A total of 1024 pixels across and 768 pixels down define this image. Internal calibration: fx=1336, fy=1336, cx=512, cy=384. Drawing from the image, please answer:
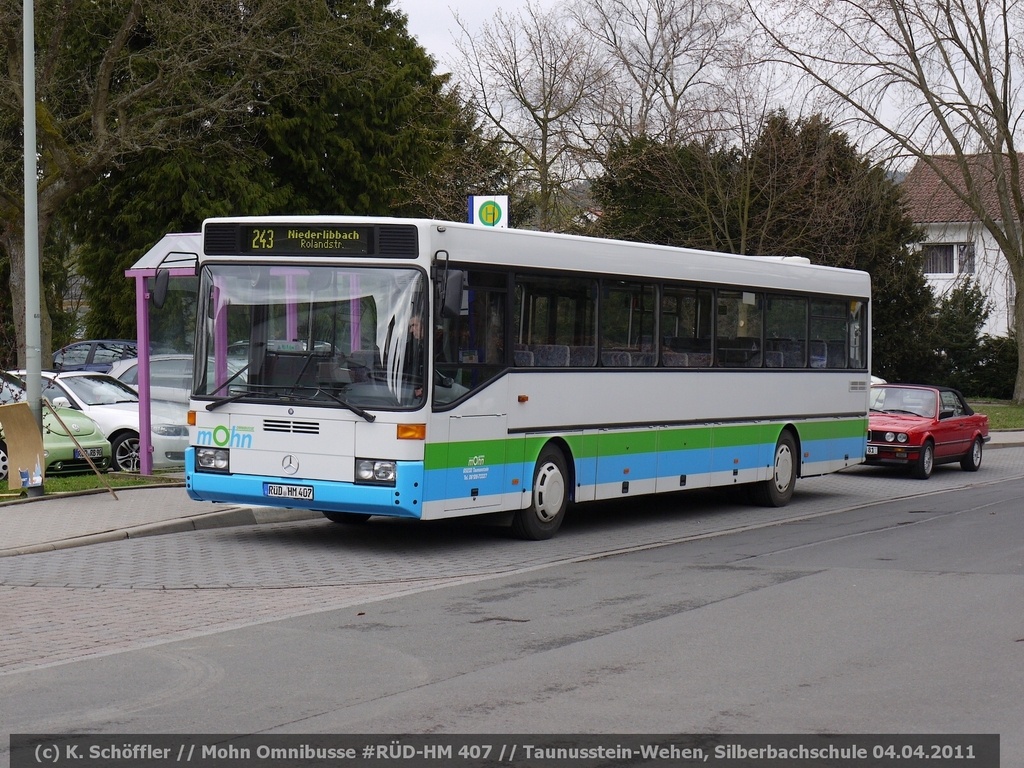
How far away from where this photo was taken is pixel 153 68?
37094 mm

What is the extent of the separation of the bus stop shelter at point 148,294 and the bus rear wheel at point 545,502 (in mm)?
5143

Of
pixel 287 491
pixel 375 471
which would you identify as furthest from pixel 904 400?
pixel 287 491

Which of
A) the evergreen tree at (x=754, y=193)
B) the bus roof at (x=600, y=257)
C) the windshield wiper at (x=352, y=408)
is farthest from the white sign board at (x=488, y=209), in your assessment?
the evergreen tree at (x=754, y=193)

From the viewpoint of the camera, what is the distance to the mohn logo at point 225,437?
40.9 ft

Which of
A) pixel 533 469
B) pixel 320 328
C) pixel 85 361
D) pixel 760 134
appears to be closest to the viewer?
pixel 320 328

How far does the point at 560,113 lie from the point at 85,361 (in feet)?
48.7

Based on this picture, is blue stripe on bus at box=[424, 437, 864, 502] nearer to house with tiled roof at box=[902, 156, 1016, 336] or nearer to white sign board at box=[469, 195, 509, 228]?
white sign board at box=[469, 195, 509, 228]

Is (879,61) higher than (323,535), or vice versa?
(879,61)

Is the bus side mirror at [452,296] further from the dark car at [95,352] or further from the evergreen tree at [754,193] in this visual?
the dark car at [95,352]

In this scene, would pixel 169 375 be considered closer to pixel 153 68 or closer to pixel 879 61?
pixel 153 68

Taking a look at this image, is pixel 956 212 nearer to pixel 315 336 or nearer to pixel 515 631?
pixel 315 336

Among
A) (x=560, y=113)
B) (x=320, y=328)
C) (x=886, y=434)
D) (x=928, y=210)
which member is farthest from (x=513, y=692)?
(x=928, y=210)

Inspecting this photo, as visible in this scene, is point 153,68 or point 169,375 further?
point 153,68
